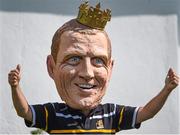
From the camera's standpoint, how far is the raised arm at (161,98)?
8.27 feet

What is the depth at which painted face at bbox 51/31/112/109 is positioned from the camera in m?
2.52

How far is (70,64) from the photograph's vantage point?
2527 millimetres

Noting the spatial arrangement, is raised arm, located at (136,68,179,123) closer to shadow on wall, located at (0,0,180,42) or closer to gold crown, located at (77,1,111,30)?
gold crown, located at (77,1,111,30)

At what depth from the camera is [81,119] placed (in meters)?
2.56

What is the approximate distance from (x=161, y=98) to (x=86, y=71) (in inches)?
13.5

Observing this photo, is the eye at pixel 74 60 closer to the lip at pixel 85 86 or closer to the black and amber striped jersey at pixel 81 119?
the lip at pixel 85 86

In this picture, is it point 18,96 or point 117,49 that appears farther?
point 117,49

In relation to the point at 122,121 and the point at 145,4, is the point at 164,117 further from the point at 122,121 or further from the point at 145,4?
the point at 122,121

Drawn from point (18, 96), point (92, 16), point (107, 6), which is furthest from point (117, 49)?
point (18, 96)

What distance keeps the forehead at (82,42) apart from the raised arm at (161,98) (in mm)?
293

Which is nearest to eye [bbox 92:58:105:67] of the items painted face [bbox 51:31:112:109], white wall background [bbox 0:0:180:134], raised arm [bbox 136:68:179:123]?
painted face [bbox 51:31:112:109]

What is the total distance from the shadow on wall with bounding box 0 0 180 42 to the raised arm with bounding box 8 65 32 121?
1.49 meters

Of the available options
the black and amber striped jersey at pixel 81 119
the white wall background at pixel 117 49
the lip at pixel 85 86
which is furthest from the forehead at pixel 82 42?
the white wall background at pixel 117 49

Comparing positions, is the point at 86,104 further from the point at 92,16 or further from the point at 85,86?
the point at 92,16
